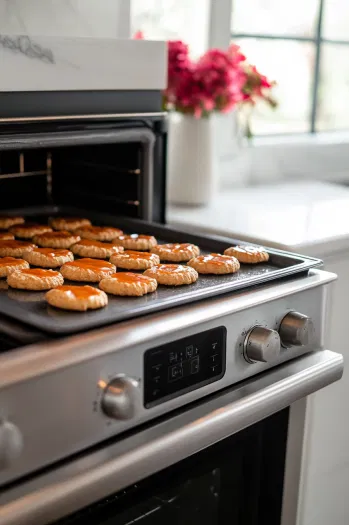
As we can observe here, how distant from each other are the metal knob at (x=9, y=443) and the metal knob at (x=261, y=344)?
45 centimetres

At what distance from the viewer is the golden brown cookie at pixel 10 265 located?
1.22m

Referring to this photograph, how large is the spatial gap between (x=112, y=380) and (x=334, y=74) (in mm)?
2432

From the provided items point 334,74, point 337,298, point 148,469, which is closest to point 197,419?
point 148,469

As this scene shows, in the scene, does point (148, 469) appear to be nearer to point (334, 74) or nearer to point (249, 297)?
point (249, 297)

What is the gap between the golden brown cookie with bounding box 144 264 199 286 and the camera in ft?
3.99

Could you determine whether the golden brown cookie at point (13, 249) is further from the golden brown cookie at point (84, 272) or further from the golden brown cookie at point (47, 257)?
the golden brown cookie at point (84, 272)

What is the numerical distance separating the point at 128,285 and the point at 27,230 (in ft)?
1.48

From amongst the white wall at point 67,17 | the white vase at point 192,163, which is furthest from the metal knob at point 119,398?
the white vase at point 192,163

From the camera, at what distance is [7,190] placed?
1.71 m

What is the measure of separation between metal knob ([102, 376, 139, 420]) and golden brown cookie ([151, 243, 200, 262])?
43cm

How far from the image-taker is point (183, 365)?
1.08m

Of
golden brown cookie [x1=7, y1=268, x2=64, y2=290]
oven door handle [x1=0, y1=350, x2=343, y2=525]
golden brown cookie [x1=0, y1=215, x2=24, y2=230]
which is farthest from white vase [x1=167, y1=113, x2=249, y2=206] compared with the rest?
golden brown cookie [x1=7, y1=268, x2=64, y2=290]

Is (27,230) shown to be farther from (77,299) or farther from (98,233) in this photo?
(77,299)

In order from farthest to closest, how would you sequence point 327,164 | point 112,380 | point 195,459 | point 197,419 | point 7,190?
point 327,164, point 7,190, point 195,459, point 197,419, point 112,380
